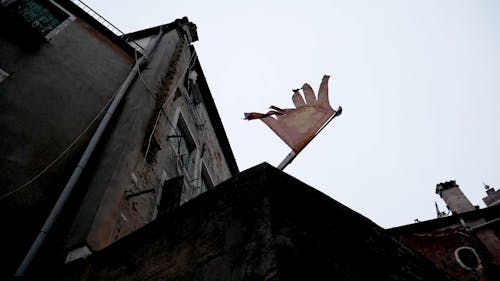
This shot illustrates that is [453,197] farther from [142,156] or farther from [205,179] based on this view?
[142,156]

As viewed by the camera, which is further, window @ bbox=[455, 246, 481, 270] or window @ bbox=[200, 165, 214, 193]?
window @ bbox=[455, 246, 481, 270]

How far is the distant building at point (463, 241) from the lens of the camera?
1185 cm

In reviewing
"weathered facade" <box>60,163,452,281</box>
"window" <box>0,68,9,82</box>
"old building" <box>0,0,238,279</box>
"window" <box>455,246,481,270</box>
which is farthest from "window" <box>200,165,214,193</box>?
"window" <box>455,246,481,270</box>

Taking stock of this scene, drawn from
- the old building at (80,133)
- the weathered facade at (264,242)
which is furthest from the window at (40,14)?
the weathered facade at (264,242)

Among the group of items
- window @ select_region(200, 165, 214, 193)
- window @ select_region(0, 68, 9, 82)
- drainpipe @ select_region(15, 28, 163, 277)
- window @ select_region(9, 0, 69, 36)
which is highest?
window @ select_region(9, 0, 69, 36)

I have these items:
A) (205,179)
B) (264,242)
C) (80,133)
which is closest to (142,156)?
(80,133)

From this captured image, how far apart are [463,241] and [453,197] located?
477cm

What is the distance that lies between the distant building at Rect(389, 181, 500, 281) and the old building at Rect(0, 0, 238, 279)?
9531 millimetres

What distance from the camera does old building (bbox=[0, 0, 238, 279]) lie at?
4879 millimetres

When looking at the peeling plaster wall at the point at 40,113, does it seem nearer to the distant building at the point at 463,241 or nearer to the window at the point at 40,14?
the window at the point at 40,14

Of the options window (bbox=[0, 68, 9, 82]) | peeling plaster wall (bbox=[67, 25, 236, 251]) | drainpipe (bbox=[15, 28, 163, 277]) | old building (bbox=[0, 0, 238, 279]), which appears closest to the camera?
drainpipe (bbox=[15, 28, 163, 277])

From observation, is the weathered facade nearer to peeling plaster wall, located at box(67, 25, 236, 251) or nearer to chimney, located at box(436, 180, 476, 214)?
peeling plaster wall, located at box(67, 25, 236, 251)

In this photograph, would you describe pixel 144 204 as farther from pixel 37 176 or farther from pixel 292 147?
pixel 292 147

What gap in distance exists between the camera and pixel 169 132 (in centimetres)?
856
